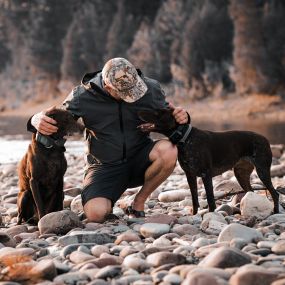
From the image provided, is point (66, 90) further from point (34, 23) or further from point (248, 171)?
point (248, 171)

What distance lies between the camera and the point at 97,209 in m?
5.89

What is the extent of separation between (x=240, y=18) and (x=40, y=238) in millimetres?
28678

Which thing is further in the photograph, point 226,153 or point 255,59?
point 255,59

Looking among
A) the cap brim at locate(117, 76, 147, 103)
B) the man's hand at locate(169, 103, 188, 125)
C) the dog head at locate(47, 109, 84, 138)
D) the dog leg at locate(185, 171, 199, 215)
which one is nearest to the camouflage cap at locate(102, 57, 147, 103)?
the cap brim at locate(117, 76, 147, 103)

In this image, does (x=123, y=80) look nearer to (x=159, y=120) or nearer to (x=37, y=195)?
(x=159, y=120)

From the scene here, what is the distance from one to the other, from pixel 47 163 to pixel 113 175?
30.1 inches

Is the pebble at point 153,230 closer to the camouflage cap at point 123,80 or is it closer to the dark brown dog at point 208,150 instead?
the dark brown dog at point 208,150

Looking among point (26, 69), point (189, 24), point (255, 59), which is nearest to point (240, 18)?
point (255, 59)

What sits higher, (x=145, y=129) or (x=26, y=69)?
(x=26, y=69)

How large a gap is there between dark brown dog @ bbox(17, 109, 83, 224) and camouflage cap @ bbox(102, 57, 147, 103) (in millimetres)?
508

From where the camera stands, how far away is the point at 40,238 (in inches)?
207

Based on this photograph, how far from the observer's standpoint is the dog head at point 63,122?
577 centimetres

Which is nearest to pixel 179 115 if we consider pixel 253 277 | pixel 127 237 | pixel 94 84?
pixel 94 84

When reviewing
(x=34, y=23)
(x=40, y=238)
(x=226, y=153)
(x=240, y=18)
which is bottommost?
(x=40, y=238)
